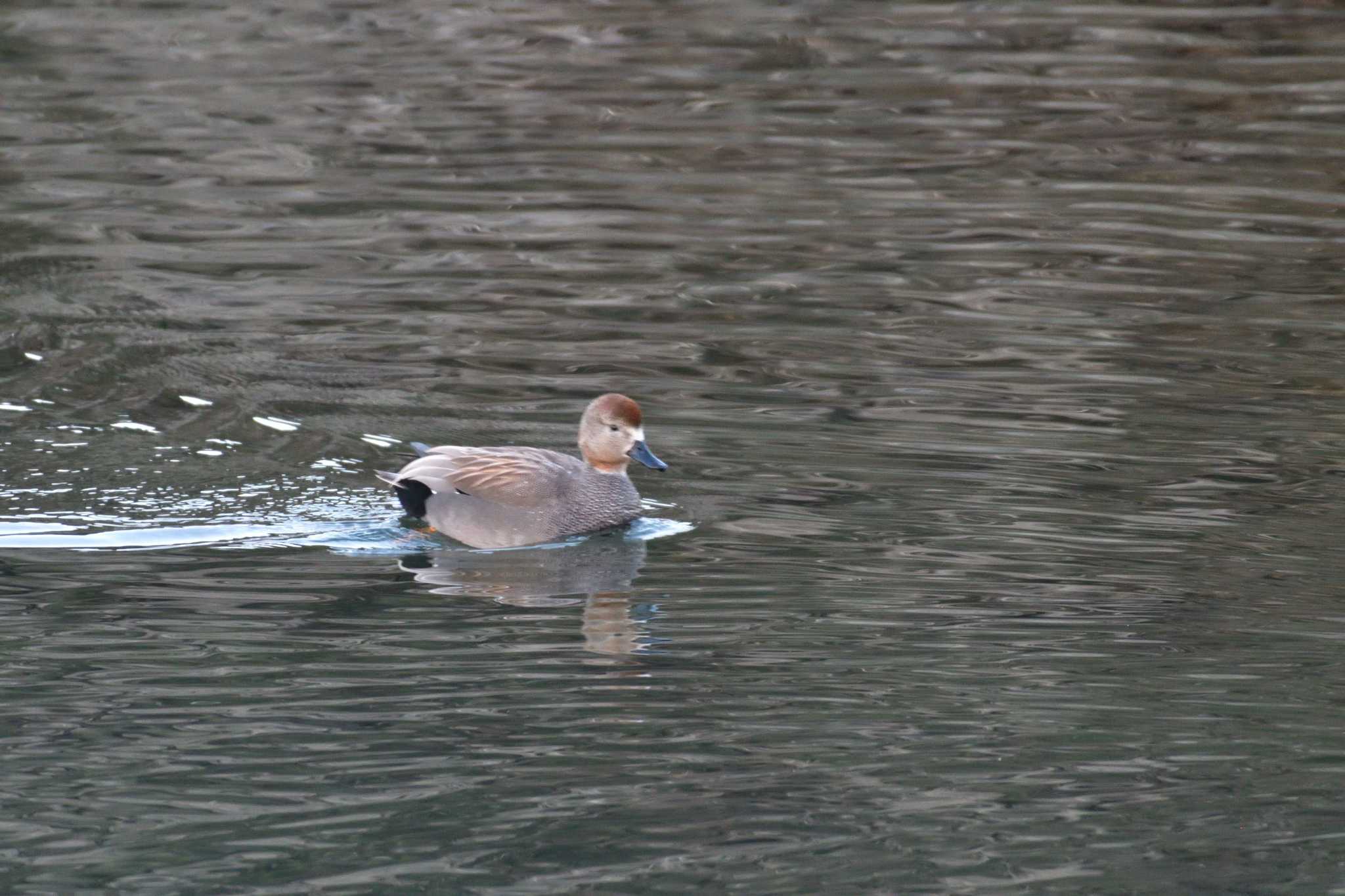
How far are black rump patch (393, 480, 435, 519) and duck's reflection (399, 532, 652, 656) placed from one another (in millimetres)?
243

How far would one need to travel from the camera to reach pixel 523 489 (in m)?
9.09

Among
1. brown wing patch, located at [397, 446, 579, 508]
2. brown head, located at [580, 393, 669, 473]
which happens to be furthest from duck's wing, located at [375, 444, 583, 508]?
brown head, located at [580, 393, 669, 473]

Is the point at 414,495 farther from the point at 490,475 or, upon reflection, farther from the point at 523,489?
the point at 523,489

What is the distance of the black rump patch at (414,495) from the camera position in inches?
356

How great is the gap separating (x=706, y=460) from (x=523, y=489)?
1.38 m

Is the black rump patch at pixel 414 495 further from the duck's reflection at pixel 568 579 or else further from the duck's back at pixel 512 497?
the duck's reflection at pixel 568 579

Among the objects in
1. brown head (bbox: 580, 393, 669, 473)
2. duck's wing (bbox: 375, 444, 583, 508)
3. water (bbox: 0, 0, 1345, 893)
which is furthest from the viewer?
brown head (bbox: 580, 393, 669, 473)

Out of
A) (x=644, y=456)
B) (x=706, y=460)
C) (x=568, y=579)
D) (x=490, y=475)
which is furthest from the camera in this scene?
(x=706, y=460)

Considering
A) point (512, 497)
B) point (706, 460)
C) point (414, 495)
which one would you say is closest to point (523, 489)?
point (512, 497)

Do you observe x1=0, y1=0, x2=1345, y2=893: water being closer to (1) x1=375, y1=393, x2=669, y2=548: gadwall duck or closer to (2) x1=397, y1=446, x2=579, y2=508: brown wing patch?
(1) x1=375, y1=393, x2=669, y2=548: gadwall duck

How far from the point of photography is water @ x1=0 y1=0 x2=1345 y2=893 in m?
6.03

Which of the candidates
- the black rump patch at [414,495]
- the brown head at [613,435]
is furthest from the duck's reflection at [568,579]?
the brown head at [613,435]

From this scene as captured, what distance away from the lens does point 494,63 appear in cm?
2116

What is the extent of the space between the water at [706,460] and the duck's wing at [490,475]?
0.84ft
